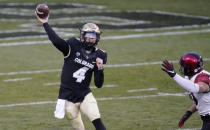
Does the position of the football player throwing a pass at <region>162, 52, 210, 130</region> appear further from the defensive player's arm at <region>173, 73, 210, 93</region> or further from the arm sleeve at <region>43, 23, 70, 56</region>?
the arm sleeve at <region>43, 23, 70, 56</region>

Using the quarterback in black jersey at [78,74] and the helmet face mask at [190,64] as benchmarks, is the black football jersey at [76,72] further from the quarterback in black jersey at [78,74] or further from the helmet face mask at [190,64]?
the helmet face mask at [190,64]

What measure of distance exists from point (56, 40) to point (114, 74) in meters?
6.32

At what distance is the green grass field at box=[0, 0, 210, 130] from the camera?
11.5m

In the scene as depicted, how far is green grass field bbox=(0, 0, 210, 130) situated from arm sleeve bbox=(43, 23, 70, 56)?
2187 millimetres

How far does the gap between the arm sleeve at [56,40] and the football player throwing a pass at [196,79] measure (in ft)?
5.32

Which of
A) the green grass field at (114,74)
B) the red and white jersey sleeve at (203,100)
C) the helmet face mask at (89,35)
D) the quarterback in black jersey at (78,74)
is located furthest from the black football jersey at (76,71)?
the green grass field at (114,74)

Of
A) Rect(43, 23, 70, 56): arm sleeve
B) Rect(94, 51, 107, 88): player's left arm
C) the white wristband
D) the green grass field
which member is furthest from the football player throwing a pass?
the green grass field

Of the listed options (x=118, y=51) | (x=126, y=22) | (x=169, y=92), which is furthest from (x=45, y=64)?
(x=126, y=22)

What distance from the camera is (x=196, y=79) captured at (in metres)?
8.43

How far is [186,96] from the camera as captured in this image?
13.4 metres

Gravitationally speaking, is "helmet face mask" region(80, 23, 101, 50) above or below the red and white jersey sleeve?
above

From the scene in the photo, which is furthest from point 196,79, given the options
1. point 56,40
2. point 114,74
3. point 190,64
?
point 114,74

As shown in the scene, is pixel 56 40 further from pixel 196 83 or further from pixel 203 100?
pixel 203 100

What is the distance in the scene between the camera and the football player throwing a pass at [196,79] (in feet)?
26.5
